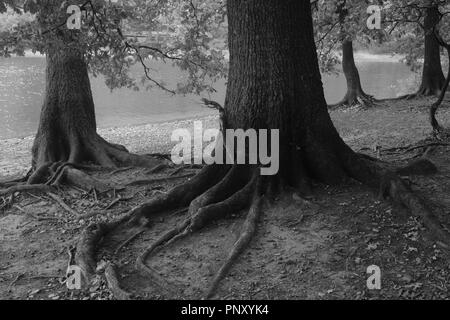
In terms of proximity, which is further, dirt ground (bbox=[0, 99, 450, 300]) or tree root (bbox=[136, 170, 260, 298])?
tree root (bbox=[136, 170, 260, 298])

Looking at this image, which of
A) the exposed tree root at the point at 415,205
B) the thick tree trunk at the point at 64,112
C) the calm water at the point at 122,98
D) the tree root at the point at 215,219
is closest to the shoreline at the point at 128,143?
the calm water at the point at 122,98

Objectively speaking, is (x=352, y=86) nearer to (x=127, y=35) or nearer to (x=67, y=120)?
(x=127, y=35)

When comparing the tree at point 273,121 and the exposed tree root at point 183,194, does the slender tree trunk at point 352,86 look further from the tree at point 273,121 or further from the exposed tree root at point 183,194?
the exposed tree root at point 183,194

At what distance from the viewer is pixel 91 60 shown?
400 inches

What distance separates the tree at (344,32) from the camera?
16.8 m

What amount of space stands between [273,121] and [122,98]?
35.6 meters

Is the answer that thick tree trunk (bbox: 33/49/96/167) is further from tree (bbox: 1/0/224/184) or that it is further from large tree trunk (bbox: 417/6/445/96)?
large tree trunk (bbox: 417/6/445/96)

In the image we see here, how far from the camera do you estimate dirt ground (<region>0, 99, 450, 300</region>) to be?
211 inches

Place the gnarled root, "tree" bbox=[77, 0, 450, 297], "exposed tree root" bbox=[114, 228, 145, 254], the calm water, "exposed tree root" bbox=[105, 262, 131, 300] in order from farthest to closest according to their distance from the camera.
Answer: the calm water < "tree" bbox=[77, 0, 450, 297] < "exposed tree root" bbox=[114, 228, 145, 254] < the gnarled root < "exposed tree root" bbox=[105, 262, 131, 300]

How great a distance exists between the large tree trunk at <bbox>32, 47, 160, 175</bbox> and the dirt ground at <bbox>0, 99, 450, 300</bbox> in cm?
297

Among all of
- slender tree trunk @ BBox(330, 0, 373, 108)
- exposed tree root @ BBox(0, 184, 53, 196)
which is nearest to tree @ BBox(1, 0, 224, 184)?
exposed tree root @ BBox(0, 184, 53, 196)

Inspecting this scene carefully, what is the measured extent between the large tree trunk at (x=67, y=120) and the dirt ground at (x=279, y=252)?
297cm

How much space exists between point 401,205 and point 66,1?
19.6 ft
